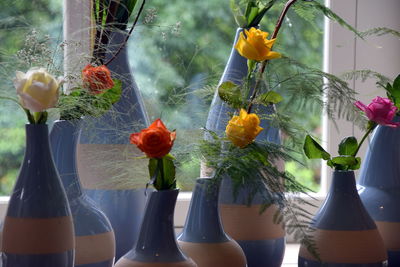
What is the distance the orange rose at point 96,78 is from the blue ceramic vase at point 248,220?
16cm

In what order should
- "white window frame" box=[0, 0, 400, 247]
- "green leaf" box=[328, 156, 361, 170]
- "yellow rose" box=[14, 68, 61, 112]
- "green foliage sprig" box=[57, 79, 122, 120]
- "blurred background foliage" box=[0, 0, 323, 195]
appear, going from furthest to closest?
1. "white window frame" box=[0, 0, 400, 247]
2. "blurred background foliage" box=[0, 0, 323, 195]
3. "green leaf" box=[328, 156, 361, 170]
4. "green foliage sprig" box=[57, 79, 122, 120]
5. "yellow rose" box=[14, 68, 61, 112]

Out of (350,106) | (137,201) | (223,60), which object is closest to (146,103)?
(137,201)

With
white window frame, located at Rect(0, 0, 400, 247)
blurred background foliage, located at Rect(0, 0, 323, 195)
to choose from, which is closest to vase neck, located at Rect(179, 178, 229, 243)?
blurred background foliage, located at Rect(0, 0, 323, 195)

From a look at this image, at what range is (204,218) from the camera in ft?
2.67

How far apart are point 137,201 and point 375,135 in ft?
1.12

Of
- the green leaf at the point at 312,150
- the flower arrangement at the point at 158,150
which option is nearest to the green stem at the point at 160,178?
the flower arrangement at the point at 158,150

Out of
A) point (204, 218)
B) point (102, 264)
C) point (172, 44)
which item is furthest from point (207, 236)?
point (172, 44)

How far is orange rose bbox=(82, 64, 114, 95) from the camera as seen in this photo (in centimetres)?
80

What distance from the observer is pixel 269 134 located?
0.95 m

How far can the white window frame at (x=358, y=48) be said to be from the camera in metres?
1.41

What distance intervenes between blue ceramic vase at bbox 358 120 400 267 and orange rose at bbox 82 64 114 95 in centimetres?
39

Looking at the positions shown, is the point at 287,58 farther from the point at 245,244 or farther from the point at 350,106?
the point at 245,244

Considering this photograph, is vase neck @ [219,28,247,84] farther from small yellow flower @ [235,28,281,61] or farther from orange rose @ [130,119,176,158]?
orange rose @ [130,119,176,158]

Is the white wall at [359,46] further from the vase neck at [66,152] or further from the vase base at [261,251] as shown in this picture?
the vase neck at [66,152]
